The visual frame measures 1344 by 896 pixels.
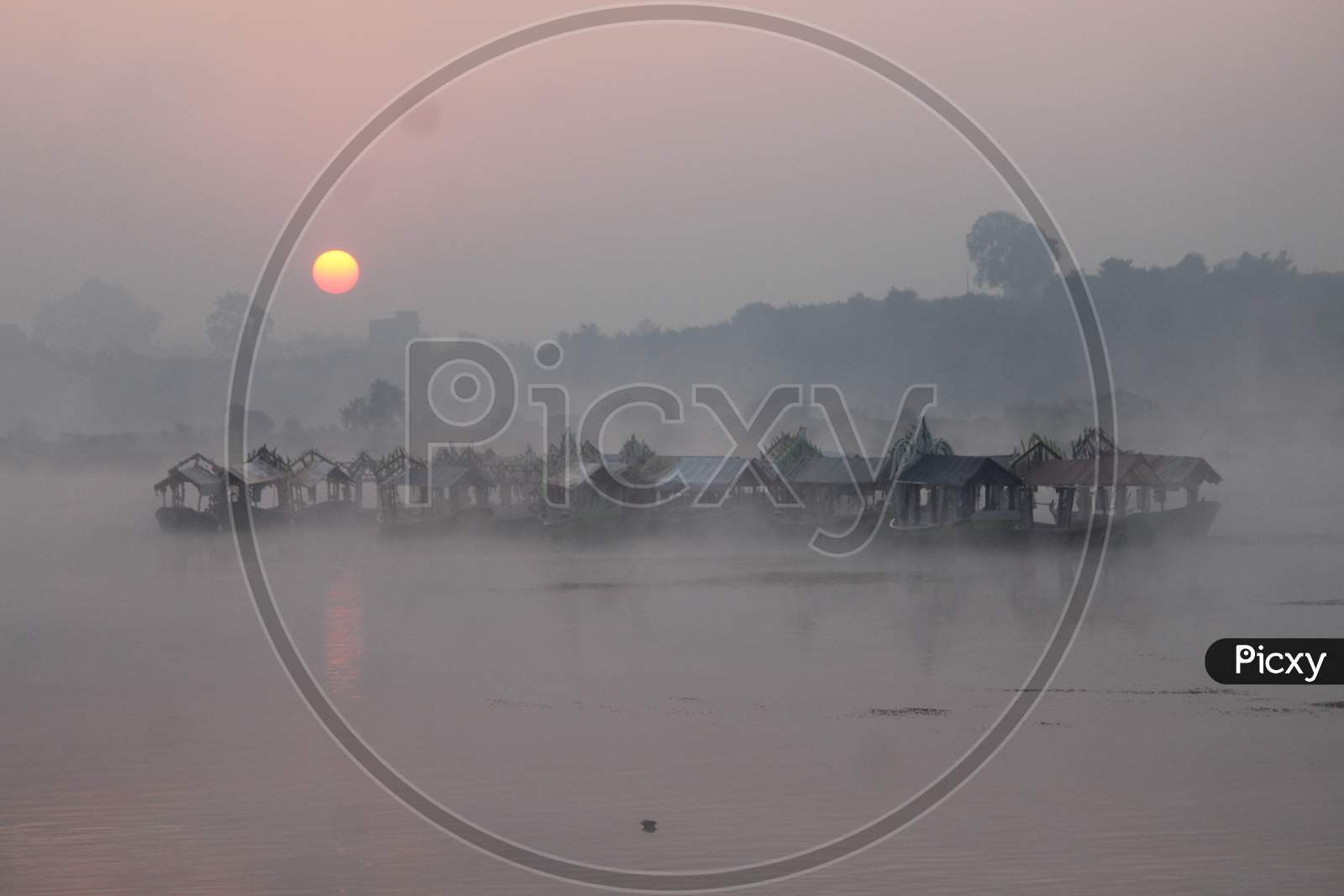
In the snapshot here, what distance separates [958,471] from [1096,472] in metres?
4.86

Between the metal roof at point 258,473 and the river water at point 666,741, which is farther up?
the metal roof at point 258,473

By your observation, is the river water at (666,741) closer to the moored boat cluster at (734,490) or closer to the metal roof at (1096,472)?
the metal roof at (1096,472)

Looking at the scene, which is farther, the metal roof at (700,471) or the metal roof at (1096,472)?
the metal roof at (700,471)

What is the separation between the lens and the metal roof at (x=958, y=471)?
4938cm

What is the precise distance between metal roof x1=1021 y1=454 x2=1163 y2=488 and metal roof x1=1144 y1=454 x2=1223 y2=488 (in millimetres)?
406

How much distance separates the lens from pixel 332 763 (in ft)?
51.2

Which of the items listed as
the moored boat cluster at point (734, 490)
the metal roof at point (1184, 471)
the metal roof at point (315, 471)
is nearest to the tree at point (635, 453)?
the moored boat cluster at point (734, 490)

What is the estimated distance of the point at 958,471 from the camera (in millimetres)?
49969

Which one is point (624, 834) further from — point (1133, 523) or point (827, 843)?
point (1133, 523)

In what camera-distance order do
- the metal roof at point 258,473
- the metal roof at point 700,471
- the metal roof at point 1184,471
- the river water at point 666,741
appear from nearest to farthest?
the river water at point 666,741 < the metal roof at point 1184,471 < the metal roof at point 700,471 < the metal roof at point 258,473

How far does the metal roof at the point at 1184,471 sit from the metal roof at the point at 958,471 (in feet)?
15.8

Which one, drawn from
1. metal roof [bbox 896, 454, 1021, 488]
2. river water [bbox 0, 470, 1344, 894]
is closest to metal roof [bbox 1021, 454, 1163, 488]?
metal roof [bbox 896, 454, 1021, 488]

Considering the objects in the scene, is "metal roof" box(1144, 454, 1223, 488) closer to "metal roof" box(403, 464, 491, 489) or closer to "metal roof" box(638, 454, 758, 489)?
"metal roof" box(638, 454, 758, 489)

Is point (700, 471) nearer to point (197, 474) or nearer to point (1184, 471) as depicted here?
point (1184, 471)
